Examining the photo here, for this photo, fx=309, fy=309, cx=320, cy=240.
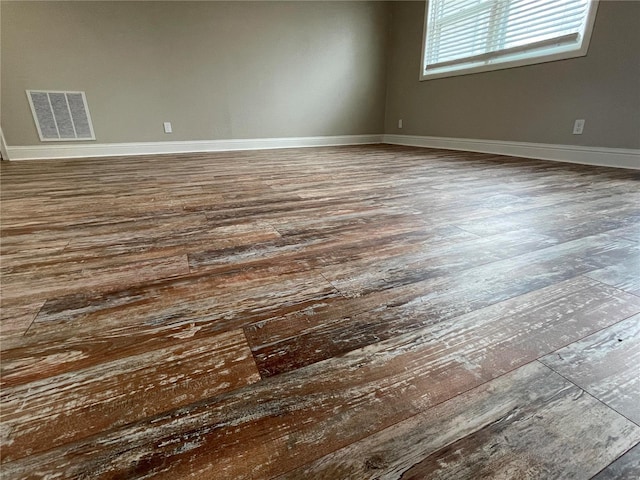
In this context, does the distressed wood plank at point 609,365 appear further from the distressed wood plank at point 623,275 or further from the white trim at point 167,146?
the white trim at point 167,146

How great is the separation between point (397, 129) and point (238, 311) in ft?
14.7

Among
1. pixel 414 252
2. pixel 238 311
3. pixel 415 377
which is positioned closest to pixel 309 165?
pixel 414 252

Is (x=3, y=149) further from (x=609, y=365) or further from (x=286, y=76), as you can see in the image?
(x=609, y=365)

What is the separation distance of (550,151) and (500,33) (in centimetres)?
127

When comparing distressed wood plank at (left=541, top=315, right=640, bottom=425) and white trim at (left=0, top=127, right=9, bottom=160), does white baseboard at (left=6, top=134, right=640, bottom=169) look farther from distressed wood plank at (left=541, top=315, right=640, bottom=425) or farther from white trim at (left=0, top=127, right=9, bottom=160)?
distressed wood plank at (left=541, top=315, right=640, bottom=425)

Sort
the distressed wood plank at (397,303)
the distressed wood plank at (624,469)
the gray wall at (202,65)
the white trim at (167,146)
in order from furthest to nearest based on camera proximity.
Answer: the white trim at (167,146)
the gray wall at (202,65)
the distressed wood plank at (397,303)
the distressed wood plank at (624,469)

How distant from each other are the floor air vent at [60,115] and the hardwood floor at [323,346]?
2.49 metres

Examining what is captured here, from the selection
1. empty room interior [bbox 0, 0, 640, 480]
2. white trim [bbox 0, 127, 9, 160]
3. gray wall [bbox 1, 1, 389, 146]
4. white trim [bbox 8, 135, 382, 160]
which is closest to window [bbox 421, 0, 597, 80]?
empty room interior [bbox 0, 0, 640, 480]

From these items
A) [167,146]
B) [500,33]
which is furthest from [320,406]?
[167,146]

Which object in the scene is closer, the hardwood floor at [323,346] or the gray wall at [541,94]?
the hardwood floor at [323,346]

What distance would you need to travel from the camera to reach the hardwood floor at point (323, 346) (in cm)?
39

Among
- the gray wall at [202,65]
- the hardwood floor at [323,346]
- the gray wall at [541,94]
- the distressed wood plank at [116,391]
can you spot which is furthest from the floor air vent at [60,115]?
the gray wall at [541,94]

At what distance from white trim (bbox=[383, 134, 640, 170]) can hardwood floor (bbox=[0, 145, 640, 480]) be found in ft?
4.56

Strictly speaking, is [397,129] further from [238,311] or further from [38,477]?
[38,477]
